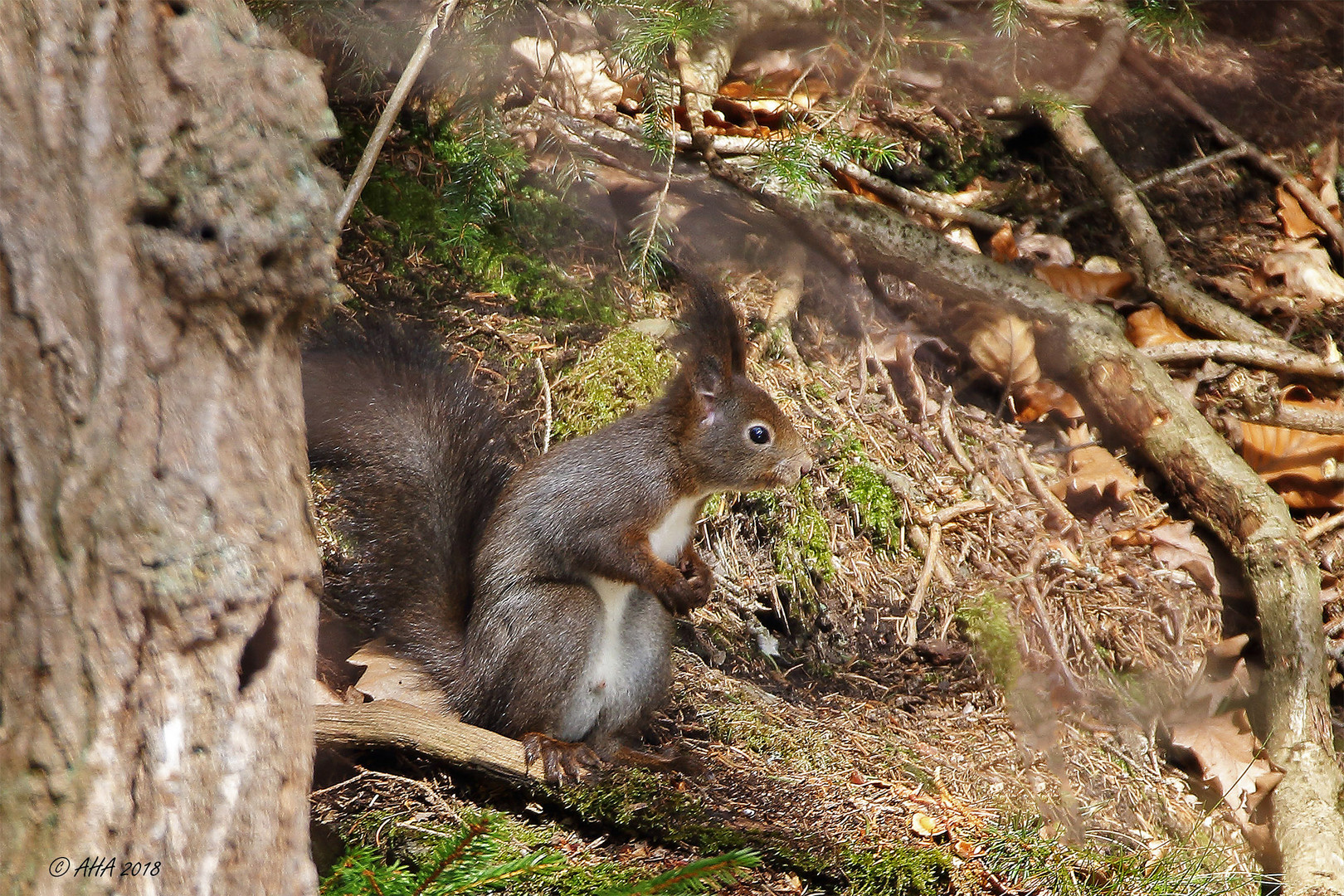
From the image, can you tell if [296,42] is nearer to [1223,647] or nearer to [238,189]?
[238,189]

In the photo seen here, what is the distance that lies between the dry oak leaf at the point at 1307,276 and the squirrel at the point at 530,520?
2.84m

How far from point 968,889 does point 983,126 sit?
3.23 m

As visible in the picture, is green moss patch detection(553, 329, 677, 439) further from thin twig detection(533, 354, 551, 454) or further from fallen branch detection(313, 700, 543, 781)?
fallen branch detection(313, 700, 543, 781)

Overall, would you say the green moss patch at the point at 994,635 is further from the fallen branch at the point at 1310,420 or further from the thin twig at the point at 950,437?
the fallen branch at the point at 1310,420

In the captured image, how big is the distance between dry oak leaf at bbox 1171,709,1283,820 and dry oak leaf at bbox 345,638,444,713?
2150 mm

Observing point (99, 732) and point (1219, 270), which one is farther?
point (1219, 270)

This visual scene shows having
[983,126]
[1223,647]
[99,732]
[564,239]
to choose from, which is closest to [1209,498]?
[1223,647]

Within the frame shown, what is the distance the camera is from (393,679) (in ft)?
7.55

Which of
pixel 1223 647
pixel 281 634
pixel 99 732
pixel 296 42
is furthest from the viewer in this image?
pixel 1223 647

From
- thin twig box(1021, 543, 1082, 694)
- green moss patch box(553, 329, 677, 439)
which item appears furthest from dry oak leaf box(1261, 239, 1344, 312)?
green moss patch box(553, 329, 677, 439)

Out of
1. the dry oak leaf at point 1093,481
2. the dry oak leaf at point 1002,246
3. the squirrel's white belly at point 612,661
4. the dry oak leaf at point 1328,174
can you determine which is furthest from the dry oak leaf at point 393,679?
the dry oak leaf at point 1328,174

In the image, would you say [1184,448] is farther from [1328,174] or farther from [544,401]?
[544,401]

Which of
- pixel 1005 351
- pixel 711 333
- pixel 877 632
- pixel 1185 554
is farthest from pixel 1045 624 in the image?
pixel 711 333

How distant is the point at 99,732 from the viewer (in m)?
1.07
